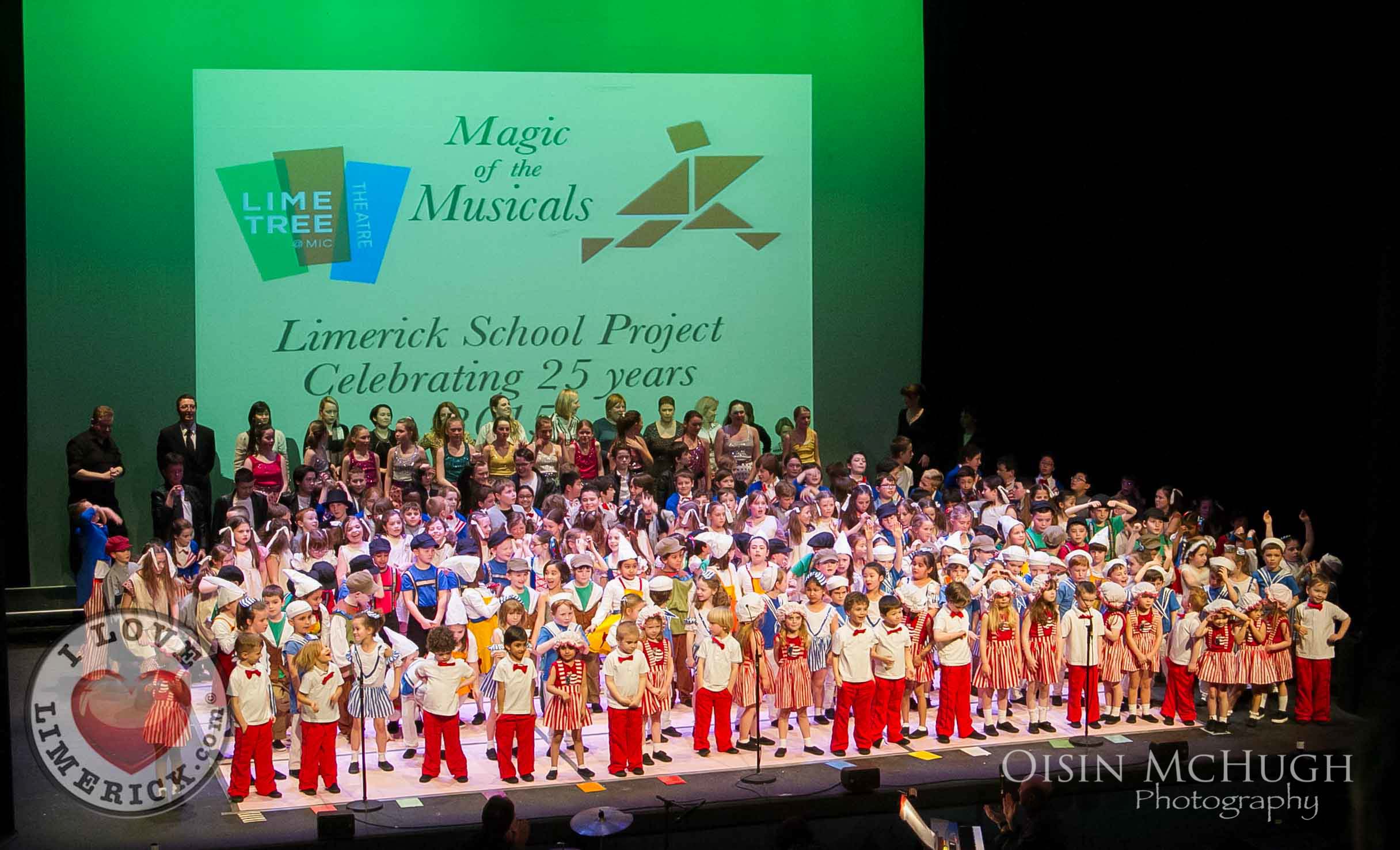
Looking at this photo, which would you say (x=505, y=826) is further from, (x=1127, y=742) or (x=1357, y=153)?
(x=1357, y=153)

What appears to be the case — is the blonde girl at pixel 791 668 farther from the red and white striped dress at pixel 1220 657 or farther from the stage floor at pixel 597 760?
the red and white striped dress at pixel 1220 657

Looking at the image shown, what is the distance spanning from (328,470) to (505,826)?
19.5 ft

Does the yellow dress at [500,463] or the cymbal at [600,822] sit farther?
the yellow dress at [500,463]

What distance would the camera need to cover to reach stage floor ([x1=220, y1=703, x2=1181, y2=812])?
26.1ft

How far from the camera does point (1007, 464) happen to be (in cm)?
1200

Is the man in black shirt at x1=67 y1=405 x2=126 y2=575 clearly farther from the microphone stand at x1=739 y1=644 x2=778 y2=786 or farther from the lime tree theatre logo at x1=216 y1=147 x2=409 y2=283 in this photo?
the microphone stand at x1=739 y1=644 x2=778 y2=786

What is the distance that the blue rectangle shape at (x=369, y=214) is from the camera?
12938 mm

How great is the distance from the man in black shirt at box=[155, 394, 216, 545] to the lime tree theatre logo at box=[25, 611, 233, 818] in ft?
6.71

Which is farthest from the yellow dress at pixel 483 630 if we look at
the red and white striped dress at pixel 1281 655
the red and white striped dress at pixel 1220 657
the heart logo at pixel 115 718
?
the red and white striped dress at pixel 1281 655

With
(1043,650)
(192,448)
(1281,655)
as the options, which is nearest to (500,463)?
(192,448)

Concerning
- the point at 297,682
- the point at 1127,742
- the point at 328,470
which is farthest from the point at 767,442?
the point at 297,682

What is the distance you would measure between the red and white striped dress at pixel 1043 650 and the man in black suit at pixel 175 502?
19.3ft

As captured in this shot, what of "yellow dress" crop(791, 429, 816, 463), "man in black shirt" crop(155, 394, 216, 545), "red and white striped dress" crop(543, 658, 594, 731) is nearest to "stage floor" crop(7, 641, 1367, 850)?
"red and white striped dress" crop(543, 658, 594, 731)

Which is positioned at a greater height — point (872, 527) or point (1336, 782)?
point (872, 527)
